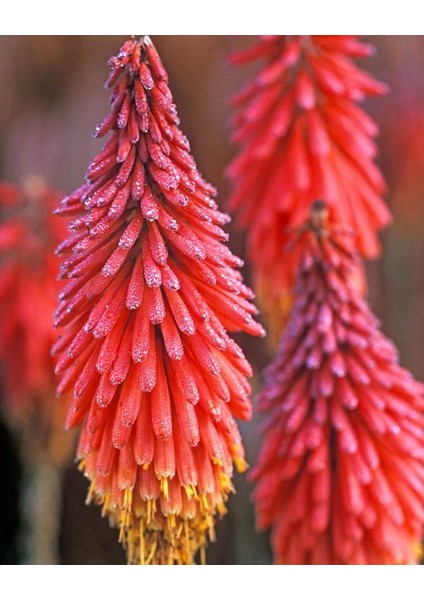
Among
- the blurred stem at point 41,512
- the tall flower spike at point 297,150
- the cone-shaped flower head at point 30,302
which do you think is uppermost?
the tall flower spike at point 297,150

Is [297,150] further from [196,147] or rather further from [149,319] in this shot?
[149,319]

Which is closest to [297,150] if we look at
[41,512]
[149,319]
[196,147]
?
[196,147]

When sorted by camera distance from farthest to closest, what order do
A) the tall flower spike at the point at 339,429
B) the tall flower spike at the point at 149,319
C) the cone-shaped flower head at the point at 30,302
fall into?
the cone-shaped flower head at the point at 30,302, the tall flower spike at the point at 339,429, the tall flower spike at the point at 149,319

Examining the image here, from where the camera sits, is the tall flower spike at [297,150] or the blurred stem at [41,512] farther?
the blurred stem at [41,512]

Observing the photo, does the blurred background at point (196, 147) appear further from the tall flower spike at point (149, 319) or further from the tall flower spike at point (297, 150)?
the tall flower spike at point (149, 319)

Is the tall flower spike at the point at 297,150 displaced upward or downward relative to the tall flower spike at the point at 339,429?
upward

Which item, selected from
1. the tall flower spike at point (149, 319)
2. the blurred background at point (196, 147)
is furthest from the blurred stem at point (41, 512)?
the tall flower spike at point (149, 319)

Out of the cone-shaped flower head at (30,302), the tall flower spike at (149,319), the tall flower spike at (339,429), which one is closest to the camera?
the tall flower spike at (149,319)
